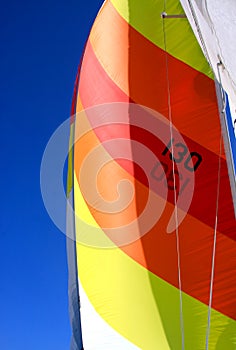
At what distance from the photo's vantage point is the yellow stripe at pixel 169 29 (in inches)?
121

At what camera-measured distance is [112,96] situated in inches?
134

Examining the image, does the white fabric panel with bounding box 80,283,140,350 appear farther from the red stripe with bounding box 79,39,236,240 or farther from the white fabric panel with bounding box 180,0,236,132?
→ the white fabric panel with bounding box 180,0,236,132

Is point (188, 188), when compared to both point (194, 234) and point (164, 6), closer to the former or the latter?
point (194, 234)

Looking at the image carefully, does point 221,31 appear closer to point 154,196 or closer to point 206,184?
point 206,184

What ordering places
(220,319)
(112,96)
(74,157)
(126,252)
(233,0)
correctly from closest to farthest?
(233,0) → (220,319) → (126,252) → (112,96) → (74,157)

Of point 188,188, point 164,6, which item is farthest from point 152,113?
point 164,6

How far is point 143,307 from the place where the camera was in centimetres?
268

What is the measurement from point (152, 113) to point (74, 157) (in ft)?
3.21

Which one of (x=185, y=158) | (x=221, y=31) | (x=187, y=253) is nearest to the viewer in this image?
(x=221, y=31)

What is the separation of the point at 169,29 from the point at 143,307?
192 centimetres

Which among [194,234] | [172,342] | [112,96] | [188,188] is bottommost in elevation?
[172,342]

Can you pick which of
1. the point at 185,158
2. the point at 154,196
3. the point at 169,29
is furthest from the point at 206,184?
the point at 169,29

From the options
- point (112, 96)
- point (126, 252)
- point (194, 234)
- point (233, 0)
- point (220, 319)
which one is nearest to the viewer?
point (233, 0)

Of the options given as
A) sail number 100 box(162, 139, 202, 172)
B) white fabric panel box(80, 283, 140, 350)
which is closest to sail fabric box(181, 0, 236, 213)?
sail number 100 box(162, 139, 202, 172)
